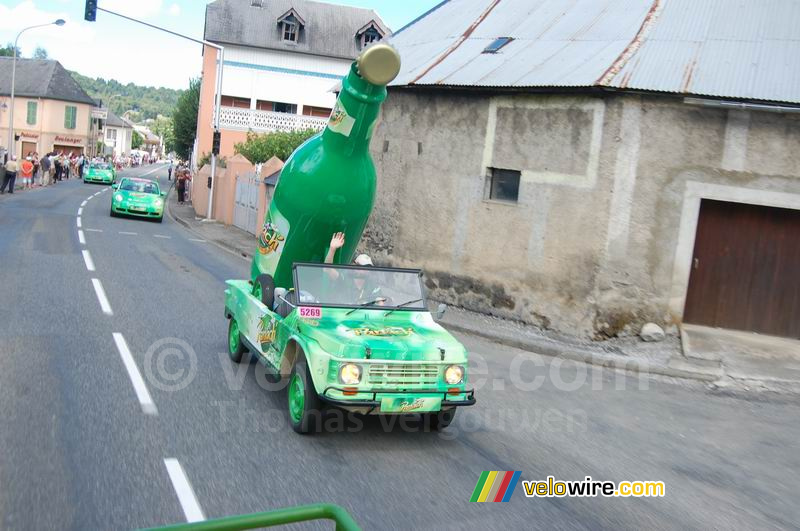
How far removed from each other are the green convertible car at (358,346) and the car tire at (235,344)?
715mm

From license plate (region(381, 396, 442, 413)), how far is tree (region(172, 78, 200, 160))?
5459 centimetres

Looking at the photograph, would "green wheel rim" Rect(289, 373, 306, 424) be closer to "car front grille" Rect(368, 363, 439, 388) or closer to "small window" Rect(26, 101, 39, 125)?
"car front grille" Rect(368, 363, 439, 388)

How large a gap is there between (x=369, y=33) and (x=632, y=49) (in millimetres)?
38686

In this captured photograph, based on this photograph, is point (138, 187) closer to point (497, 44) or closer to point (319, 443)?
point (497, 44)

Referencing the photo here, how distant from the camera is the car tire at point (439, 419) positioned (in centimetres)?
714

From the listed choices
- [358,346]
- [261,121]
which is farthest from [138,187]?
[358,346]

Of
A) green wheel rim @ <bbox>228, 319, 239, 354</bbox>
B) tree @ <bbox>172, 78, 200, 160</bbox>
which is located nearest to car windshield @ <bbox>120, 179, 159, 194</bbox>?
green wheel rim @ <bbox>228, 319, 239, 354</bbox>

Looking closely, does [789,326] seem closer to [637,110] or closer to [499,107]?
[637,110]

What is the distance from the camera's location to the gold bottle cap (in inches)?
321

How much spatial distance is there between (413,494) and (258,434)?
1.74 metres

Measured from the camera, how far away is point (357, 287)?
7727 mm

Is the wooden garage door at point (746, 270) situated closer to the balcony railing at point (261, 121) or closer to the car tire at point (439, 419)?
the car tire at point (439, 419)

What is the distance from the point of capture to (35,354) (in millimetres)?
8703

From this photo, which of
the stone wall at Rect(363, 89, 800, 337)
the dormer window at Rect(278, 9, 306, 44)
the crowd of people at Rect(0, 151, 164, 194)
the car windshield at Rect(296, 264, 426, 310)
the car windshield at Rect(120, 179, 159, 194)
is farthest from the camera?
the dormer window at Rect(278, 9, 306, 44)
